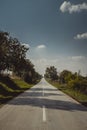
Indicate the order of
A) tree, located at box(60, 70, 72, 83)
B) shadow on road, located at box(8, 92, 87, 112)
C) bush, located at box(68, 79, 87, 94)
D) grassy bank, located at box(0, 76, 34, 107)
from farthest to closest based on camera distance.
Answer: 1. tree, located at box(60, 70, 72, 83)
2. bush, located at box(68, 79, 87, 94)
3. grassy bank, located at box(0, 76, 34, 107)
4. shadow on road, located at box(8, 92, 87, 112)

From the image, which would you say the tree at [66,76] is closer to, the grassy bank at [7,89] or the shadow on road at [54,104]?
the grassy bank at [7,89]

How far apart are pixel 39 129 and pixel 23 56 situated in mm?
43538

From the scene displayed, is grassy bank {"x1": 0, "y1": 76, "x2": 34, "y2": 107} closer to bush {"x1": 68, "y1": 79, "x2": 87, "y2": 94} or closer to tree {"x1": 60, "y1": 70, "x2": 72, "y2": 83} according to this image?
bush {"x1": 68, "y1": 79, "x2": 87, "y2": 94}

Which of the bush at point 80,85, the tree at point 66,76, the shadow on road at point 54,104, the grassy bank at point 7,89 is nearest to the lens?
the shadow on road at point 54,104

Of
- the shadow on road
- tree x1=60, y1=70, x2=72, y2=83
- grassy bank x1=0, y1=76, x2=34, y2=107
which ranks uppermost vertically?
tree x1=60, y1=70, x2=72, y2=83

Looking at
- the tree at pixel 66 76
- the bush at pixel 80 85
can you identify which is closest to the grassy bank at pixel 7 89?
the bush at pixel 80 85

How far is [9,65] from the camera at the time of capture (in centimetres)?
4900

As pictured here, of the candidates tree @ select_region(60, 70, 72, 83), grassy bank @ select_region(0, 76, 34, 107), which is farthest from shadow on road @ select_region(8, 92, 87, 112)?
tree @ select_region(60, 70, 72, 83)

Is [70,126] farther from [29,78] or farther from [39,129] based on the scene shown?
[29,78]

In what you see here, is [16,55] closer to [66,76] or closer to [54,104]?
[66,76]

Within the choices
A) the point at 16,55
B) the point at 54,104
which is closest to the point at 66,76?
the point at 16,55

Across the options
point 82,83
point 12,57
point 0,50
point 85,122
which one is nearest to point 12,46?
point 12,57

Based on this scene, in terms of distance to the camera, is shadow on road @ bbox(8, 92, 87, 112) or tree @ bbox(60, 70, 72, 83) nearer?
shadow on road @ bbox(8, 92, 87, 112)

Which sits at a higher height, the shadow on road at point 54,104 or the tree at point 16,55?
the tree at point 16,55
